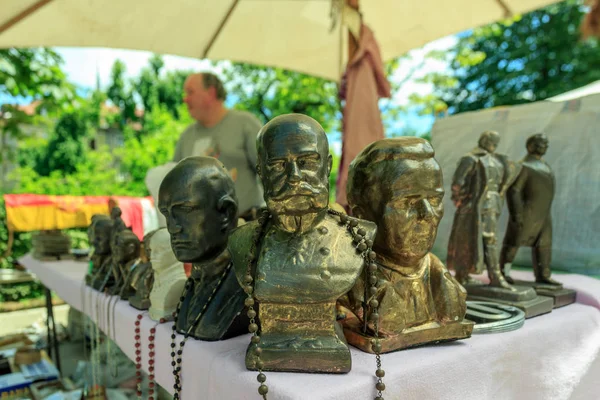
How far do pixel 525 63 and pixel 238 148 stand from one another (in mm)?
10753

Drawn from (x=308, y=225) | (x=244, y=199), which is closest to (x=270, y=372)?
(x=308, y=225)

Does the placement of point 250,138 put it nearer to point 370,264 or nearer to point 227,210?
point 227,210

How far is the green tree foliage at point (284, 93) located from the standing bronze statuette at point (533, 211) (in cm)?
724

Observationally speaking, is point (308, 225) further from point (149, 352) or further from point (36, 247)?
point (36, 247)

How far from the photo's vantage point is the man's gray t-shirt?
2.33 meters

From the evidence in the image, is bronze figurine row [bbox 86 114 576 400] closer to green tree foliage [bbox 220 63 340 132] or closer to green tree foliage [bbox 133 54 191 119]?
green tree foliage [bbox 220 63 340 132]

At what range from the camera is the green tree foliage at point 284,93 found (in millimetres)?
9172

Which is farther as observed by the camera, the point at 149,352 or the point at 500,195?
the point at 500,195

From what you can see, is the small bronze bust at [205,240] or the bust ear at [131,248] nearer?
the small bronze bust at [205,240]

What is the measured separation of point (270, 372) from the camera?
0.89 meters

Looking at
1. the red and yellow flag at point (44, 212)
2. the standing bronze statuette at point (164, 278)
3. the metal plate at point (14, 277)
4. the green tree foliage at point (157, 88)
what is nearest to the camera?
the standing bronze statuette at point (164, 278)

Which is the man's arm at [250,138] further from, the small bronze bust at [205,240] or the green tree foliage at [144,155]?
the green tree foliage at [144,155]

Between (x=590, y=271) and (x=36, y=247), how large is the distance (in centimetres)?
392

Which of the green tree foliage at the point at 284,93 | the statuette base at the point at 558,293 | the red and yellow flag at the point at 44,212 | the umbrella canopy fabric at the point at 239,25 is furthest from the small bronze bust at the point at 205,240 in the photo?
the green tree foliage at the point at 284,93
